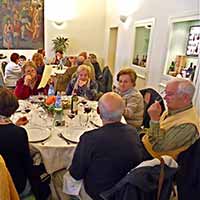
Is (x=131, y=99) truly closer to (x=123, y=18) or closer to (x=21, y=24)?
(x=123, y=18)

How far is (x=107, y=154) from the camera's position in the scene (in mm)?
1482

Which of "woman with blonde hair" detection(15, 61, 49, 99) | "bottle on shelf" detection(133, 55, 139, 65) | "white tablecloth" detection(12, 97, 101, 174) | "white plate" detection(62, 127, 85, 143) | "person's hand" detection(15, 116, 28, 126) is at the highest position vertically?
"bottle on shelf" detection(133, 55, 139, 65)

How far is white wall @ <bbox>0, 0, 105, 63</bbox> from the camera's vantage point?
762cm

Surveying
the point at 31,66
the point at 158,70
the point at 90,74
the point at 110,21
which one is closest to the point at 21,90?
the point at 31,66

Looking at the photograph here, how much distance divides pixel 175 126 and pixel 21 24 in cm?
681

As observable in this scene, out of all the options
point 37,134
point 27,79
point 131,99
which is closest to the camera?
point 37,134

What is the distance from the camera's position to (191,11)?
3293mm

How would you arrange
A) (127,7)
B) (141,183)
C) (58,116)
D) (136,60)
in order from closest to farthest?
(141,183) < (58,116) < (136,60) < (127,7)

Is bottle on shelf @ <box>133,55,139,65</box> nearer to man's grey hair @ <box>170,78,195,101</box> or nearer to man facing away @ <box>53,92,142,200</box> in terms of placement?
man's grey hair @ <box>170,78,195,101</box>

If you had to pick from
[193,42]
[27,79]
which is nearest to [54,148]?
[27,79]

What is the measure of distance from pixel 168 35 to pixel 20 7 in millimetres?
5085

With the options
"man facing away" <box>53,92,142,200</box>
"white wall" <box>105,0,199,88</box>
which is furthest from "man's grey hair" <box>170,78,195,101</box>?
"white wall" <box>105,0,199,88</box>

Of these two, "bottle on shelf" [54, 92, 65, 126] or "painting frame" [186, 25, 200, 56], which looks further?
"painting frame" [186, 25, 200, 56]

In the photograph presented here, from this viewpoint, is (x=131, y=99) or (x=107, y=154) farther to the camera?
(x=131, y=99)
